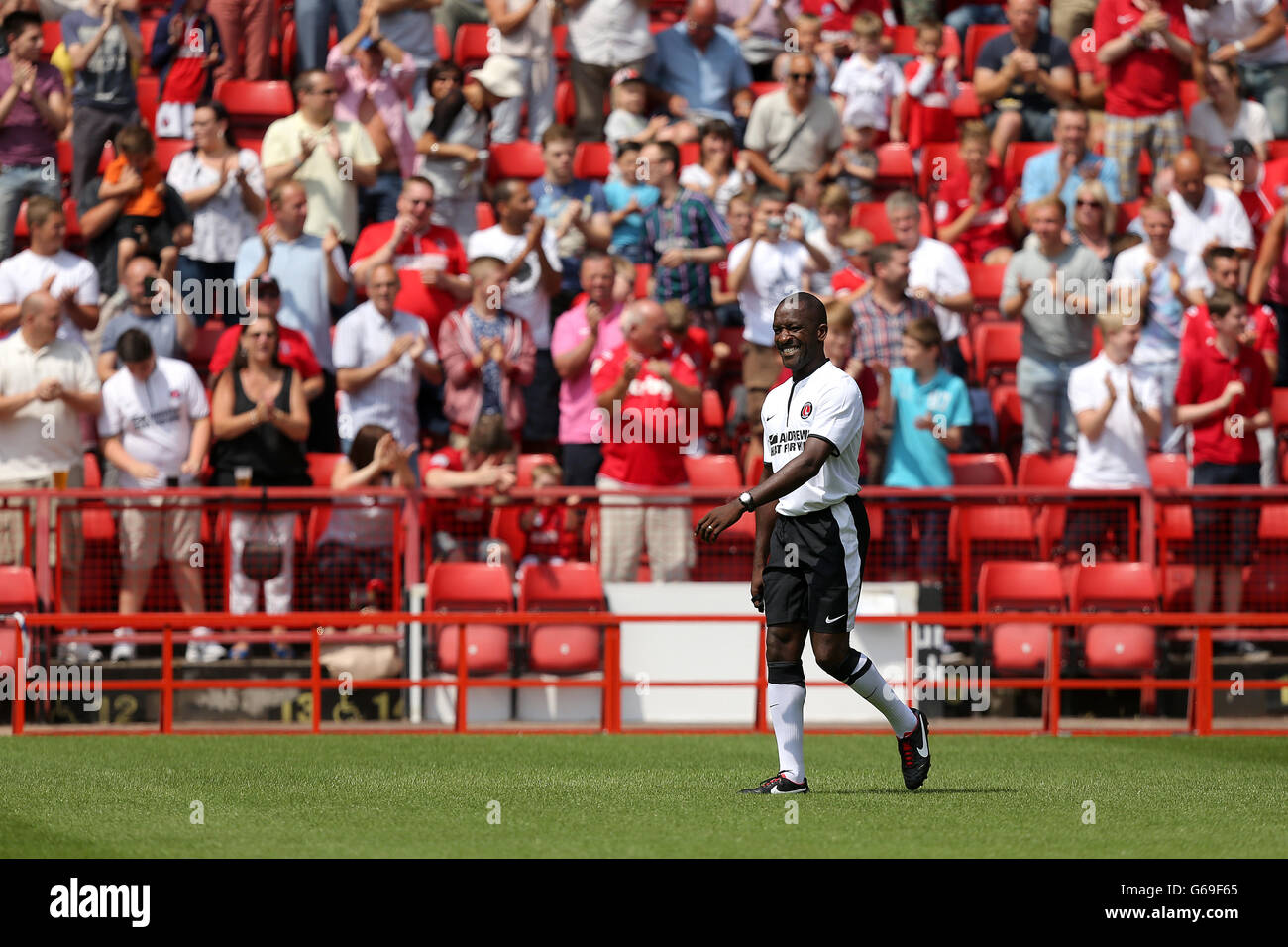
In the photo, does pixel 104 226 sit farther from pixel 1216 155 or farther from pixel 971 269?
pixel 1216 155

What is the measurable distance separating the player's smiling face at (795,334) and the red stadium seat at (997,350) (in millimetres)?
8478

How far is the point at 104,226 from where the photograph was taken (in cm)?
1636

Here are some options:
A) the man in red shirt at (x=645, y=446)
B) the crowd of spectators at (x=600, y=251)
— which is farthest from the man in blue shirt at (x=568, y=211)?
the man in red shirt at (x=645, y=446)

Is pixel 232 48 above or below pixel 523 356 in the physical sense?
above

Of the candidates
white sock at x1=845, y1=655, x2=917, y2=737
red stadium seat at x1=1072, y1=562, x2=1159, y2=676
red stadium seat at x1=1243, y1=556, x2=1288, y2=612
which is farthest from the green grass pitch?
red stadium seat at x1=1243, y1=556, x2=1288, y2=612

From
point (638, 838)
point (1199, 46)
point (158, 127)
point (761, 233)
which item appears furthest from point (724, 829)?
point (1199, 46)

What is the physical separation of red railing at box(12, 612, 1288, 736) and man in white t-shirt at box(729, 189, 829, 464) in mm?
2380

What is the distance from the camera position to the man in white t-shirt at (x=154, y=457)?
1446cm

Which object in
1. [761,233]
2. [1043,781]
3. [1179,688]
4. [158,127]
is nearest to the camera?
[1043,781]

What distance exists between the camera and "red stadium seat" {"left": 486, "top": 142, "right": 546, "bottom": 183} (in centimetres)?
1839

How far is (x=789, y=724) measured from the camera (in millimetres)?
9297

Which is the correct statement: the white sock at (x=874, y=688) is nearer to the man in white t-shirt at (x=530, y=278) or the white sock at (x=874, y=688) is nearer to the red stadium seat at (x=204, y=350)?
the man in white t-shirt at (x=530, y=278)

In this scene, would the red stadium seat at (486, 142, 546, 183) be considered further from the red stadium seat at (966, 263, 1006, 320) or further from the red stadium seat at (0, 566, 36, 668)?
the red stadium seat at (0, 566, 36, 668)

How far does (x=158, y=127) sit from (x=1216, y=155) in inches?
365
